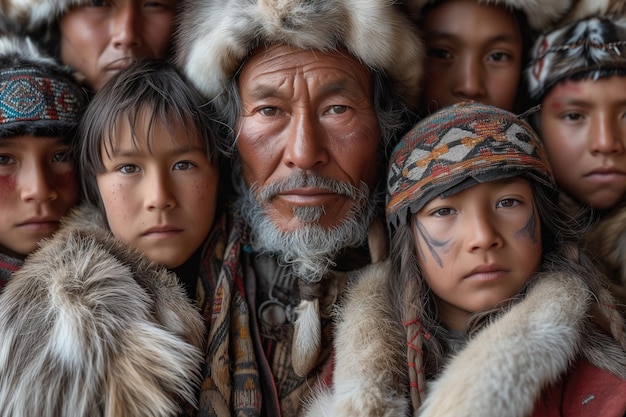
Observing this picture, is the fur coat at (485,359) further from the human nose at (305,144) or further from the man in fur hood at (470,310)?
the human nose at (305,144)

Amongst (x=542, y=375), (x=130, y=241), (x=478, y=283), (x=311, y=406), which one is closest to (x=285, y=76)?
(x=130, y=241)

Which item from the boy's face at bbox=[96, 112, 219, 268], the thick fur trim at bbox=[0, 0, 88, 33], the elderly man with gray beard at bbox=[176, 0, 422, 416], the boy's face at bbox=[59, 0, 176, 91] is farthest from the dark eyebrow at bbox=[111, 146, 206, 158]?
the thick fur trim at bbox=[0, 0, 88, 33]

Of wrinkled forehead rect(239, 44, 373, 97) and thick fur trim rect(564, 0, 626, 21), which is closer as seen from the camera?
wrinkled forehead rect(239, 44, 373, 97)

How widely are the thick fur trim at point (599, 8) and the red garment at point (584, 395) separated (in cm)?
160

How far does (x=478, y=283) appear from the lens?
6.79 ft

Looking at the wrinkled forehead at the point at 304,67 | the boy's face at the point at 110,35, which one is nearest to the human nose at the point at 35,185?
the boy's face at the point at 110,35

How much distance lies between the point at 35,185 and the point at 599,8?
2476 millimetres

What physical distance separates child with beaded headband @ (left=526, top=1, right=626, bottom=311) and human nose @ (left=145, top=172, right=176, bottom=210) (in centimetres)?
159

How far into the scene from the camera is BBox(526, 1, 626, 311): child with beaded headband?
257cm

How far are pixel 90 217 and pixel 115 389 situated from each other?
768 millimetres

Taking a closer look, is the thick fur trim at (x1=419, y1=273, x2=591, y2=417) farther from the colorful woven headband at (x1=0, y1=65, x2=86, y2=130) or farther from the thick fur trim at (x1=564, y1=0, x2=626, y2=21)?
the colorful woven headband at (x1=0, y1=65, x2=86, y2=130)

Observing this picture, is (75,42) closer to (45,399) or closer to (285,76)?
(285,76)

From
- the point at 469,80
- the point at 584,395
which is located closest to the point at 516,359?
the point at 584,395

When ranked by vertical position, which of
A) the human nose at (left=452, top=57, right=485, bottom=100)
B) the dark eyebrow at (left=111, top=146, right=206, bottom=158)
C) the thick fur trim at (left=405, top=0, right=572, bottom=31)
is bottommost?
the dark eyebrow at (left=111, top=146, right=206, bottom=158)
